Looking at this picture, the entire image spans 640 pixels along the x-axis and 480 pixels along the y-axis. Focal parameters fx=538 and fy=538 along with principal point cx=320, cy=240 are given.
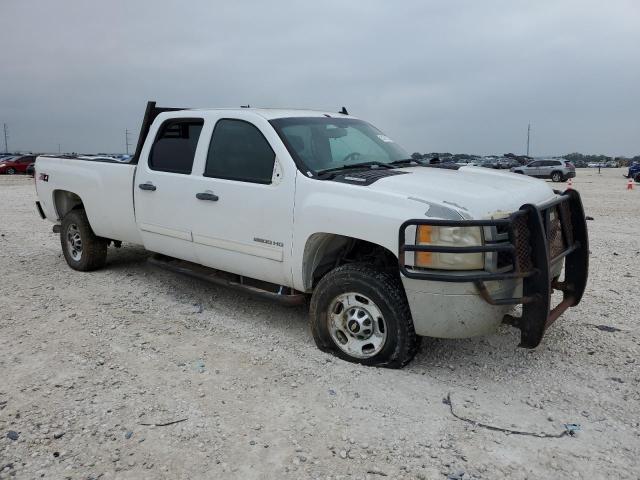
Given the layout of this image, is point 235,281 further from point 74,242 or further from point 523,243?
point 74,242

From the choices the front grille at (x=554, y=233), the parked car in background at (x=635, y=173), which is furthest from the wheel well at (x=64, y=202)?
the parked car in background at (x=635, y=173)

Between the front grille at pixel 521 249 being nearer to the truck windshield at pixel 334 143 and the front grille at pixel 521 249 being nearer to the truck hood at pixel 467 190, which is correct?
the truck hood at pixel 467 190

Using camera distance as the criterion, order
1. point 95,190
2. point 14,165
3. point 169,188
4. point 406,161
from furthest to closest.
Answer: point 14,165
point 95,190
point 169,188
point 406,161

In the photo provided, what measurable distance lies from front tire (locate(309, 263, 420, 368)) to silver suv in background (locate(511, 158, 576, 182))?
3182 centimetres

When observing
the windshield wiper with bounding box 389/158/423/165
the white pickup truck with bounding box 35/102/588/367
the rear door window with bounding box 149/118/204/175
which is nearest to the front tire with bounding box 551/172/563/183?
the white pickup truck with bounding box 35/102/588/367

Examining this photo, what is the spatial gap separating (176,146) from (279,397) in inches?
112

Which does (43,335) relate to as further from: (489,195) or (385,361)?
(489,195)

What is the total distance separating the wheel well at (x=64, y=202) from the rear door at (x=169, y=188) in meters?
1.86

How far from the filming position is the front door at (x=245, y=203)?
4.27 meters

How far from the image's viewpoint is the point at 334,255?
173 inches

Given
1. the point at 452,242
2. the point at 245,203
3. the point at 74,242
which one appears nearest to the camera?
the point at 452,242

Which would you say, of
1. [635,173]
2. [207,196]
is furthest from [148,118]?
[635,173]

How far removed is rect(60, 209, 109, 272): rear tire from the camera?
6.61 meters

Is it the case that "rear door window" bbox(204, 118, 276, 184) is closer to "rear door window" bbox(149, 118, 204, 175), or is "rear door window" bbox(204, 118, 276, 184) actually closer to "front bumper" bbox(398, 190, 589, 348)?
"rear door window" bbox(149, 118, 204, 175)
